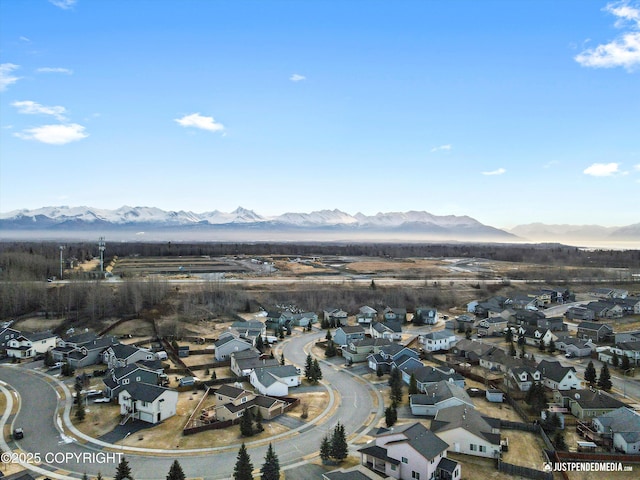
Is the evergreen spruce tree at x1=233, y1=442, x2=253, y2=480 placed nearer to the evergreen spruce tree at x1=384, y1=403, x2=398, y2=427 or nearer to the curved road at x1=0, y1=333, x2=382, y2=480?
the curved road at x1=0, y1=333, x2=382, y2=480

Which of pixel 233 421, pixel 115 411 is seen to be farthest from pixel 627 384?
pixel 115 411

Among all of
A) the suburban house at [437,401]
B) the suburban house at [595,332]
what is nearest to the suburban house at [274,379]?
the suburban house at [437,401]

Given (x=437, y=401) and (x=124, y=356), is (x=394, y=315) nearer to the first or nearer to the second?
(x=437, y=401)

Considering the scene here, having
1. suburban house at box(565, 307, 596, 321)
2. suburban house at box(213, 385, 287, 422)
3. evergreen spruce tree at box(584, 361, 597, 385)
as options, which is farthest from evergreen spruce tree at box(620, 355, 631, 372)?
suburban house at box(213, 385, 287, 422)

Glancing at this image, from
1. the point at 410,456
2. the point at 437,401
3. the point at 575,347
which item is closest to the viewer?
the point at 410,456

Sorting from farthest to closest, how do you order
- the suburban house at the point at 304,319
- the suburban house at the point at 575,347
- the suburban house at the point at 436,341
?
the suburban house at the point at 304,319 < the suburban house at the point at 436,341 < the suburban house at the point at 575,347

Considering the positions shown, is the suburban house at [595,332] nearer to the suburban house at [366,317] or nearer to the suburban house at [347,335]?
the suburban house at [366,317]

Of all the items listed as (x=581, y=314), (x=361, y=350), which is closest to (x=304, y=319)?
(x=361, y=350)
